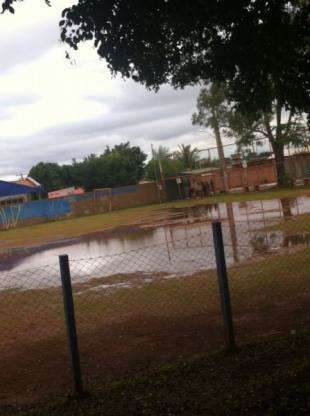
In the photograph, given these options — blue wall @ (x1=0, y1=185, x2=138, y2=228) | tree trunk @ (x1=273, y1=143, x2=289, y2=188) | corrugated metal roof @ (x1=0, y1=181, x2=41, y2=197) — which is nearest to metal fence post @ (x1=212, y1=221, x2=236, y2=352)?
corrugated metal roof @ (x1=0, y1=181, x2=41, y2=197)

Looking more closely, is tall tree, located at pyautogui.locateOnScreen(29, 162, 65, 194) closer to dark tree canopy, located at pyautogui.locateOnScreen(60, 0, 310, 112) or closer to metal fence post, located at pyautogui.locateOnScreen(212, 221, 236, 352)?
dark tree canopy, located at pyautogui.locateOnScreen(60, 0, 310, 112)

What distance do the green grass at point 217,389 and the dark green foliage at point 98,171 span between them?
2910 inches

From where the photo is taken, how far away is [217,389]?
4.14 meters

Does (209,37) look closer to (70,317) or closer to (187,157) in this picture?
(70,317)

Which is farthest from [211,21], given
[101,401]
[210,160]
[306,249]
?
[210,160]

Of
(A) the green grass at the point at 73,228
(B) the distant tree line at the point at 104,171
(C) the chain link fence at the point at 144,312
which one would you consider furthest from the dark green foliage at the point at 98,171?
(C) the chain link fence at the point at 144,312

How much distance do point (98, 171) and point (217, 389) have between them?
76.5 meters

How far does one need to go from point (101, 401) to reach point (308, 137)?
40812mm

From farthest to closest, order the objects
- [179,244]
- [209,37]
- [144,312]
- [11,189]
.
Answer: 1. [11,189]
2. [179,244]
3. [144,312]
4. [209,37]

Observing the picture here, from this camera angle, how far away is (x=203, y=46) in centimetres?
700

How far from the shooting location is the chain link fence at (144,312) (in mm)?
5574

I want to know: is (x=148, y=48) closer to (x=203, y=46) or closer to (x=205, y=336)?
(x=203, y=46)

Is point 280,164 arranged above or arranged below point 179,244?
above

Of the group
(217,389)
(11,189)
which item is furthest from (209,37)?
(11,189)
